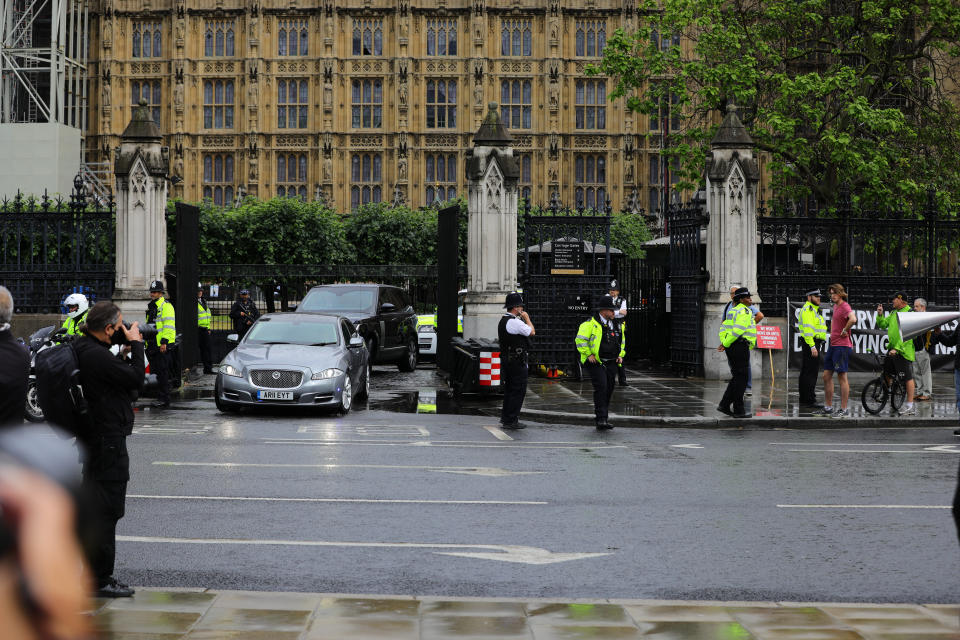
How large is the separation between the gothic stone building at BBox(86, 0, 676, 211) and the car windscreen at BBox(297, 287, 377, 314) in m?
46.1

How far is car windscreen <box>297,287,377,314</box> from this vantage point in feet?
76.5

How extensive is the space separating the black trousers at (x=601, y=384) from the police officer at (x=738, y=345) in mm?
1616

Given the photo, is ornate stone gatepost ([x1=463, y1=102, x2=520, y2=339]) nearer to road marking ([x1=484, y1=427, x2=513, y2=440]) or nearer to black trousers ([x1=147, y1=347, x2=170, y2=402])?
black trousers ([x1=147, y1=347, x2=170, y2=402])

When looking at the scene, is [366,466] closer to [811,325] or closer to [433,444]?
[433,444]

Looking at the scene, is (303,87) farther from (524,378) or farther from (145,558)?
(145,558)

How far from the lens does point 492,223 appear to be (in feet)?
73.4

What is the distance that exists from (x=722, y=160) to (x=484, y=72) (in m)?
49.2

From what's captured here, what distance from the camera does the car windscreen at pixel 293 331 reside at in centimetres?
1709

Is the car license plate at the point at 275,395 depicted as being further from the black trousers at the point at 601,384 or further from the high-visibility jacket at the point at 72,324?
the black trousers at the point at 601,384

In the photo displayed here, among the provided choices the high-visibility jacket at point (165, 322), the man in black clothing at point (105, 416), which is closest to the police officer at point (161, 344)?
the high-visibility jacket at point (165, 322)

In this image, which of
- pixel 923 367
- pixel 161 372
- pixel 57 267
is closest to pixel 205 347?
pixel 57 267

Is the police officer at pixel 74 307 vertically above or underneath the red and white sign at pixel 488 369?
above

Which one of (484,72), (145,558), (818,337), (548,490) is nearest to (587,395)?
(818,337)

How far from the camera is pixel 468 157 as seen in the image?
74.6ft
